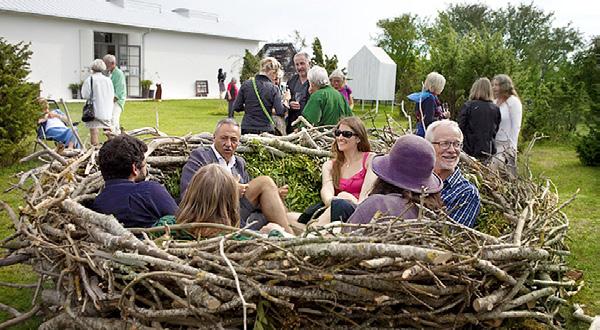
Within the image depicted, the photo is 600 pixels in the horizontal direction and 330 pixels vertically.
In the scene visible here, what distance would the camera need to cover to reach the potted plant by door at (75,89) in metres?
26.5

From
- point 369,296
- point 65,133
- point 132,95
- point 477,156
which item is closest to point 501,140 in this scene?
point 477,156

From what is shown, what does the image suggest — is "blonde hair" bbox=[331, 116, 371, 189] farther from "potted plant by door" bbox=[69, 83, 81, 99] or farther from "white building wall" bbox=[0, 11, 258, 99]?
"potted plant by door" bbox=[69, 83, 81, 99]

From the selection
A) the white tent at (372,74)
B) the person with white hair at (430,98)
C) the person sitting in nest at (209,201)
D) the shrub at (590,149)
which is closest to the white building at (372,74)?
the white tent at (372,74)

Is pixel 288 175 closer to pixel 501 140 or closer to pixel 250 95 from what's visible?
pixel 250 95

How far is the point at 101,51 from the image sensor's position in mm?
29484

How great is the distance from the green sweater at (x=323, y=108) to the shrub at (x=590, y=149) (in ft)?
25.0

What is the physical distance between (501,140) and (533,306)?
5052mm

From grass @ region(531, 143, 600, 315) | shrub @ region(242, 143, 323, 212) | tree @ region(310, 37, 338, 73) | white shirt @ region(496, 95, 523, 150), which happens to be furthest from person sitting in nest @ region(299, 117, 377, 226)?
tree @ region(310, 37, 338, 73)

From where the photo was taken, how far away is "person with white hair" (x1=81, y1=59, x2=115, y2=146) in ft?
32.8

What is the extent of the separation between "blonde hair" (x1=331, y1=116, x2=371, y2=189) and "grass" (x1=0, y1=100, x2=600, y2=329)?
1722mm

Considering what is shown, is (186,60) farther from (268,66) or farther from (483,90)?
(483,90)

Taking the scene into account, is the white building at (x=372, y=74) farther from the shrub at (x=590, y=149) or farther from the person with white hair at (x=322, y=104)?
the person with white hair at (x=322, y=104)

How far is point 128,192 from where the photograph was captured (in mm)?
4363

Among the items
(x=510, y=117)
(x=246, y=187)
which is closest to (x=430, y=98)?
(x=510, y=117)
